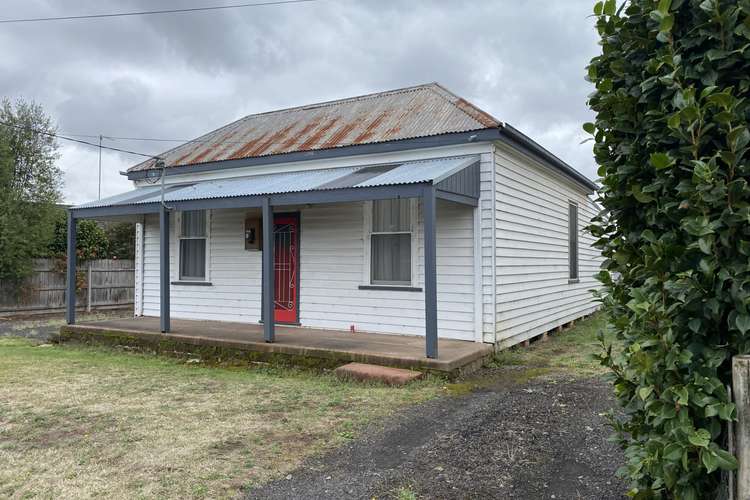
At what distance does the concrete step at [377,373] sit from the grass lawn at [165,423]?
0.46 feet

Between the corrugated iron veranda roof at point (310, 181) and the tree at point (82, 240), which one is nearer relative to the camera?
the corrugated iron veranda roof at point (310, 181)

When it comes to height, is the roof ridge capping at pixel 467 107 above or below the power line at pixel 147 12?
below

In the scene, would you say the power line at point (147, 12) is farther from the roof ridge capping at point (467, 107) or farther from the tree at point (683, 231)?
the tree at point (683, 231)

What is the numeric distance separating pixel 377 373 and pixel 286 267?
3.89m

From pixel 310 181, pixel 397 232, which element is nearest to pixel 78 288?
pixel 310 181

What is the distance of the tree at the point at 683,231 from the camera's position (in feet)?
5.77

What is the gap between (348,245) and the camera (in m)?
9.02

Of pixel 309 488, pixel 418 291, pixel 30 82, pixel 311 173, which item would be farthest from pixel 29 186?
pixel 309 488

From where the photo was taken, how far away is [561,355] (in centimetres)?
Result: 842

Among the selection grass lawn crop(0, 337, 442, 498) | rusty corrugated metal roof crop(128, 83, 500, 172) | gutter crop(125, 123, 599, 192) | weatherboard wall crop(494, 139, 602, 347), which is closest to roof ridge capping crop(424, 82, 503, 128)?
rusty corrugated metal roof crop(128, 83, 500, 172)

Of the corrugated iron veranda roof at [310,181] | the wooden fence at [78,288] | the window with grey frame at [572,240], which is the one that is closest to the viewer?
the corrugated iron veranda roof at [310,181]

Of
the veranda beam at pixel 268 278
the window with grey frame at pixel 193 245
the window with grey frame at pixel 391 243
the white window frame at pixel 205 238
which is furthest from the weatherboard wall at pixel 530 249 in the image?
the window with grey frame at pixel 193 245

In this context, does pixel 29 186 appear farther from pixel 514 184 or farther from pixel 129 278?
pixel 514 184

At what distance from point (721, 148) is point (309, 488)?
2.88 metres
